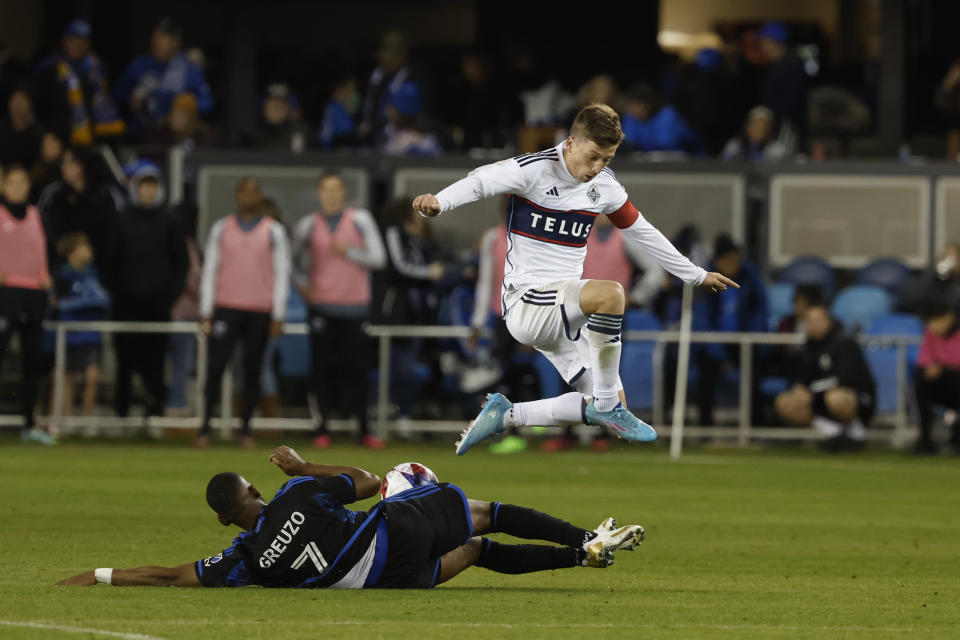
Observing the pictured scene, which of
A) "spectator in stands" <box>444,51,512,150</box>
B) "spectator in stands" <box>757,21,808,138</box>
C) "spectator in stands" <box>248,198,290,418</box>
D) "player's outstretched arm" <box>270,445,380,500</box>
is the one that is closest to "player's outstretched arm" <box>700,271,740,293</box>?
"player's outstretched arm" <box>270,445,380,500</box>

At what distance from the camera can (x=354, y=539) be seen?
807 cm

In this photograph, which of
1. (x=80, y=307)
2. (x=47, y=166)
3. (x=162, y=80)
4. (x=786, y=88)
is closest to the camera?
(x=80, y=307)

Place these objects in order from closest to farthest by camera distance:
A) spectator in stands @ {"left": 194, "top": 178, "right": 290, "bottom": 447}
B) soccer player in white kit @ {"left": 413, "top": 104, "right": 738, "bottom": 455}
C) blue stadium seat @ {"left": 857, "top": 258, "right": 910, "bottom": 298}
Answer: soccer player in white kit @ {"left": 413, "top": 104, "right": 738, "bottom": 455} → spectator in stands @ {"left": 194, "top": 178, "right": 290, "bottom": 447} → blue stadium seat @ {"left": 857, "top": 258, "right": 910, "bottom": 298}

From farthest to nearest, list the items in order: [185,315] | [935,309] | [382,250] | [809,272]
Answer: [809,272] → [185,315] → [935,309] → [382,250]

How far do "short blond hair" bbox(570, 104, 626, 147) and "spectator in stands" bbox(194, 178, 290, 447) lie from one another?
7.67 m

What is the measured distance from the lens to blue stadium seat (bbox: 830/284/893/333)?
1856cm

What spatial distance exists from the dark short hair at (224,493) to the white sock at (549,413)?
6.40 feet

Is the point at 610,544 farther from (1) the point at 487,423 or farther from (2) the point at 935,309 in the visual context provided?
(2) the point at 935,309

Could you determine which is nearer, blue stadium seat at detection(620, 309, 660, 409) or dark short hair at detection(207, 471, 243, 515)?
dark short hair at detection(207, 471, 243, 515)

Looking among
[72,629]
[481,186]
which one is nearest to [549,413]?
[481,186]

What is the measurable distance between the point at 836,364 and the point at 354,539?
9.81 m

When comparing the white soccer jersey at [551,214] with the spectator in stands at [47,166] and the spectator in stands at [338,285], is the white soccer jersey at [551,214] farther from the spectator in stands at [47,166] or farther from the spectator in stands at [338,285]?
the spectator in stands at [47,166]

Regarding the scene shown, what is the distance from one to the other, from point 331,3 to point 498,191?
21.7 metres

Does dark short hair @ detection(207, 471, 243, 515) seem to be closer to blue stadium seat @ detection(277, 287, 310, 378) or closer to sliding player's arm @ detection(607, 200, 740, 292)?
sliding player's arm @ detection(607, 200, 740, 292)
